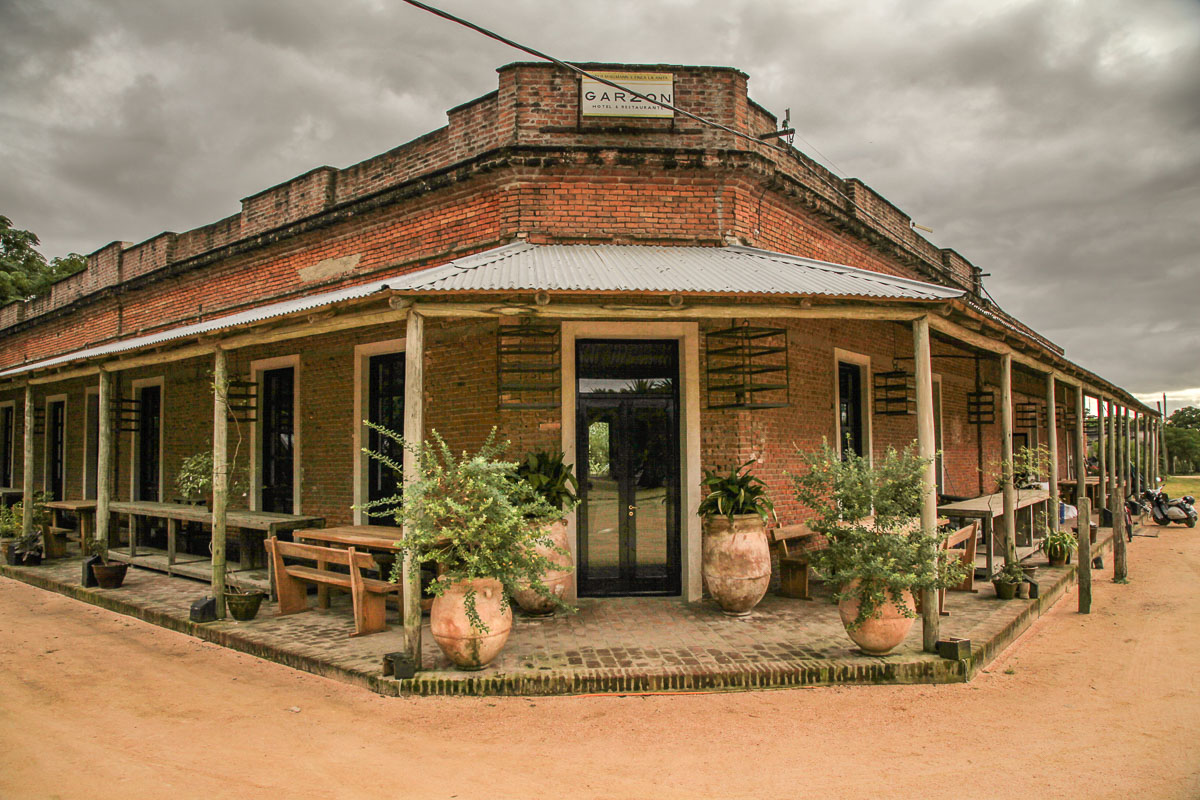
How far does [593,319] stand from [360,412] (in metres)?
3.32

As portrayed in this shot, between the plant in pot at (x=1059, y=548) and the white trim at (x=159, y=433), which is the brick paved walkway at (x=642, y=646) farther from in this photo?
the white trim at (x=159, y=433)

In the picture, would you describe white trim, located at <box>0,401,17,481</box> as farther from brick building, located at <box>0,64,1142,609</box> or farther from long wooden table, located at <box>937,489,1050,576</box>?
long wooden table, located at <box>937,489,1050,576</box>

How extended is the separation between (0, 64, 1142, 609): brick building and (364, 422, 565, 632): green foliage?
0.73m

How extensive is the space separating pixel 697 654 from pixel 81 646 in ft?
18.2

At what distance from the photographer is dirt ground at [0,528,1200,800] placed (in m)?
3.66

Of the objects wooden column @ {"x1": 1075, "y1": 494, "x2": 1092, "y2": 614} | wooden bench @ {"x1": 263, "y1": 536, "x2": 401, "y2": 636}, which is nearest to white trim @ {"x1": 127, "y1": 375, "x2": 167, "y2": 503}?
wooden bench @ {"x1": 263, "y1": 536, "x2": 401, "y2": 636}

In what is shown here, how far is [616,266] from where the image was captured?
6484 mm

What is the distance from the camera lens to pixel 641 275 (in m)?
6.07

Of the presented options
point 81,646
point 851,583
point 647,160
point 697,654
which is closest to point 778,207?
point 647,160

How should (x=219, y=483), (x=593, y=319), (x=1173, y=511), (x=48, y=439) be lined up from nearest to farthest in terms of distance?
(x=219, y=483), (x=593, y=319), (x=48, y=439), (x=1173, y=511)

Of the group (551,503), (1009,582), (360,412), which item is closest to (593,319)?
(551,503)

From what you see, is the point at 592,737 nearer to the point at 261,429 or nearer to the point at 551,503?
the point at 551,503

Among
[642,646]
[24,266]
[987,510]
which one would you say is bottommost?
[642,646]

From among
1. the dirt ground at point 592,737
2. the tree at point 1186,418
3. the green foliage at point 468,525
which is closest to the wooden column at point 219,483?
the dirt ground at point 592,737
